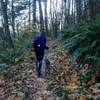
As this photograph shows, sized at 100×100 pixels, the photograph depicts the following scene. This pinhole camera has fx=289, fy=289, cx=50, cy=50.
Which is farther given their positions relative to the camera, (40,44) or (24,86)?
(40,44)

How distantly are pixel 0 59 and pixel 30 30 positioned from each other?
11768 millimetres

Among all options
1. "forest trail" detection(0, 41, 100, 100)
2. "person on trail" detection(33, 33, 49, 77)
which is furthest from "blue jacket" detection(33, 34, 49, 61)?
"forest trail" detection(0, 41, 100, 100)

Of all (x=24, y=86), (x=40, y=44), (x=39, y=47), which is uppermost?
(x=40, y=44)

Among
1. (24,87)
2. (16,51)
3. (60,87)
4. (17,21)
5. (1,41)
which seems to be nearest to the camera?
(60,87)

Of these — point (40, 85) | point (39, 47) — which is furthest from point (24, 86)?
point (39, 47)

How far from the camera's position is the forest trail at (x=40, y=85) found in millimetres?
A: 8461

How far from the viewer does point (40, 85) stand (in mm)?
10180

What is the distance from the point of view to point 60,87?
8906 millimetres

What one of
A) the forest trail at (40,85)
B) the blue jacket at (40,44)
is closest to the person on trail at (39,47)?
the blue jacket at (40,44)

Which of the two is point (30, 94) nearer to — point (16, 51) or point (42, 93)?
point (42, 93)

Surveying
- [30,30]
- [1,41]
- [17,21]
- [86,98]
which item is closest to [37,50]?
[86,98]

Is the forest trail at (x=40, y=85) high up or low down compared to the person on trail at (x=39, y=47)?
down

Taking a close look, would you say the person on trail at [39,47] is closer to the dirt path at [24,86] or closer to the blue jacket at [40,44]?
the blue jacket at [40,44]

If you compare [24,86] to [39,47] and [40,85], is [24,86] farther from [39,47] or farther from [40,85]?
[39,47]
